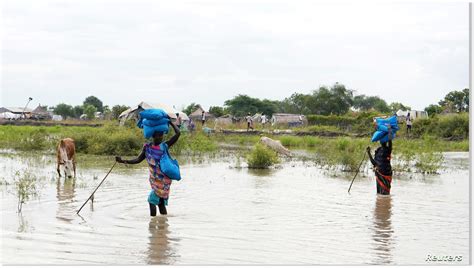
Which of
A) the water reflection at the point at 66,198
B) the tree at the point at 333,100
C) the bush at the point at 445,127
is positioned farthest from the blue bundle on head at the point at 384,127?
the tree at the point at 333,100


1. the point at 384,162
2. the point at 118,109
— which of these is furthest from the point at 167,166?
the point at 118,109

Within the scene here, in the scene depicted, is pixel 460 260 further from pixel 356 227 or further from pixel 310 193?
pixel 310 193

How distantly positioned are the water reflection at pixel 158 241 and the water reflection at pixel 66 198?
1218 mm

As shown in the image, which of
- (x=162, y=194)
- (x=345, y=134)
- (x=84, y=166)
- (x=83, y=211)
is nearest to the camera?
(x=162, y=194)

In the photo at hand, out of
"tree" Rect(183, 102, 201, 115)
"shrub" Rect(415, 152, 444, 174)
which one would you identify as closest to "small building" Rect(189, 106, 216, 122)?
"tree" Rect(183, 102, 201, 115)

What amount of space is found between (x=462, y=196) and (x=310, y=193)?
Result: 3.08m

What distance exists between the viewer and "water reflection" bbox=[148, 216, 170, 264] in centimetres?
688

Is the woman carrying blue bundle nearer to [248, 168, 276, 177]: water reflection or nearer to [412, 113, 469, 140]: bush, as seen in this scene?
[248, 168, 276, 177]: water reflection

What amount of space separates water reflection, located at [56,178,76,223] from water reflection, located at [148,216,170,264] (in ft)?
4.00

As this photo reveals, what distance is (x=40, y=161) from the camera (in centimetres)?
1827

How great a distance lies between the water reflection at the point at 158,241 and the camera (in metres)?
6.88

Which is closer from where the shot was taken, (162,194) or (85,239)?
(85,239)

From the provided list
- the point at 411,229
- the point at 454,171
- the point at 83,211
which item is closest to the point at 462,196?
the point at 411,229

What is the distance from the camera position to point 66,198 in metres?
11.1
